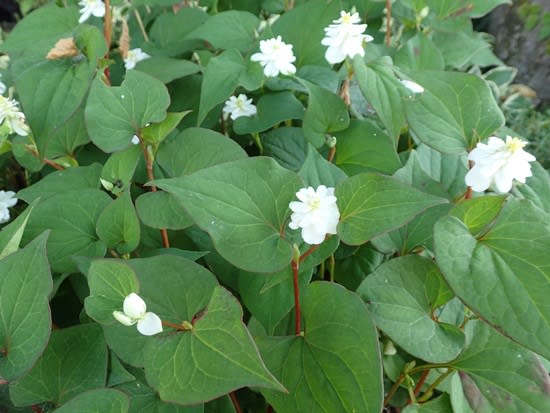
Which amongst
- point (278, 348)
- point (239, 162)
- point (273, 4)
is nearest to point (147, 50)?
point (273, 4)

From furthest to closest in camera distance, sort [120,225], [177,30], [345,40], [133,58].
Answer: [177,30] < [133,58] < [345,40] < [120,225]

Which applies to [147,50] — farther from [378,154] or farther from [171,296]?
[171,296]

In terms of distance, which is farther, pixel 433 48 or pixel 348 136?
pixel 433 48

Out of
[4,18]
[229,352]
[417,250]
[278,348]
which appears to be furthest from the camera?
[4,18]

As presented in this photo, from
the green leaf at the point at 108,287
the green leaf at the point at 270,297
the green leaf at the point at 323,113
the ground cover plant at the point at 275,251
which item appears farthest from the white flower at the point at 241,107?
the green leaf at the point at 108,287

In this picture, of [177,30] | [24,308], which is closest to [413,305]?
[24,308]

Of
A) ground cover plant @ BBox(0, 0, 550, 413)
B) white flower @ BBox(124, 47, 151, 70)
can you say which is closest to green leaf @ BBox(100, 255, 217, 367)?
ground cover plant @ BBox(0, 0, 550, 413)

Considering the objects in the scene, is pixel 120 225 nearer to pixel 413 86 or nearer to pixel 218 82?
A: pixel 218 82
